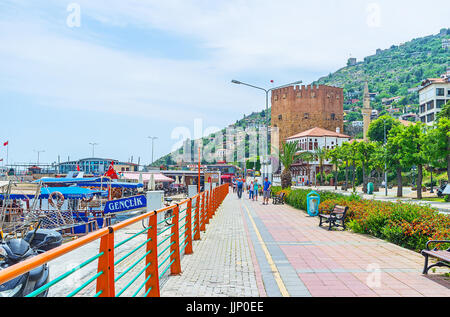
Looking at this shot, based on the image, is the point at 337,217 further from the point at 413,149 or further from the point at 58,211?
the point at 413,149

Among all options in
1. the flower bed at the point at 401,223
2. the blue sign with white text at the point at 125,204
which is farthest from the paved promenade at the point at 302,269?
the blue sign with white text at the point at 125,204

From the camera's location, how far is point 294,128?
351 feet

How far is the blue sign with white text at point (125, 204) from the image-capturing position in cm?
1834

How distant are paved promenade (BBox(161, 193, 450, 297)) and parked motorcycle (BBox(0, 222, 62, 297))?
172 centimetres

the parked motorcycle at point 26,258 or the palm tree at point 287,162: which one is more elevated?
the palm tree at point 287,162

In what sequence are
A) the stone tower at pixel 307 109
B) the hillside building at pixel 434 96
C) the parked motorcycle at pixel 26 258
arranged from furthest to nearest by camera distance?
1. the stone tower at pixel 307 109
2. the hillside building at pixel 434 96
3. the parked motorcycle at pixel 26 258

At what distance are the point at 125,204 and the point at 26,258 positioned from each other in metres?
14.2

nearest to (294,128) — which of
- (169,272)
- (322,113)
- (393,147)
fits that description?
(322,113)

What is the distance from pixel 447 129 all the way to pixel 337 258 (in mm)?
25458

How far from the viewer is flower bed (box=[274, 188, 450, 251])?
903 cm

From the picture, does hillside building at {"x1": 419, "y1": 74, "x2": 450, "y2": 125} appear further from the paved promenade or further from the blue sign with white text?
the paved promenade

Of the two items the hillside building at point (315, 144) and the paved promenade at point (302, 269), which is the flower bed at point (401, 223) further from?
the hillside building at point (315, 144)

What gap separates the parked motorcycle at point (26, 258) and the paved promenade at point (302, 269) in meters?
1.72
